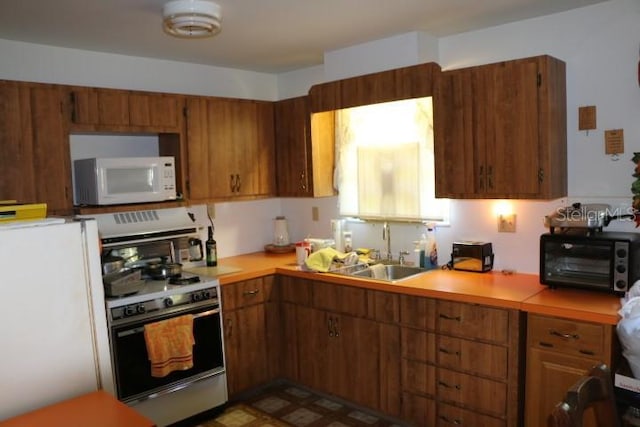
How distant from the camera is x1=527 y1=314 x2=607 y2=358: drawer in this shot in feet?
7.84

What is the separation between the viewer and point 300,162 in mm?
3988

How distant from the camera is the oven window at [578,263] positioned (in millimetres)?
2631

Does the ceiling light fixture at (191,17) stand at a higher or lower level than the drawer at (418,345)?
higher

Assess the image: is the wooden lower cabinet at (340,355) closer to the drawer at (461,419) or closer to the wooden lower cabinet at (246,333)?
the wooden lower cabinet at (246,333)

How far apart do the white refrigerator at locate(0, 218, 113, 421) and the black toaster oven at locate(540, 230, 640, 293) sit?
217 cm

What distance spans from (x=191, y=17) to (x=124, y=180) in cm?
120

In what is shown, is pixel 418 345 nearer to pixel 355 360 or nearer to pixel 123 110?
pixel 355 360

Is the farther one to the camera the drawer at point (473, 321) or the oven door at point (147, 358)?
the oven door at point (147, 358)

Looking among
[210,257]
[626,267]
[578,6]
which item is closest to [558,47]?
[578,6]

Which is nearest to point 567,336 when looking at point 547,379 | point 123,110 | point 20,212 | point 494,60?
point 547,379

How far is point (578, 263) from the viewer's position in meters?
2.74

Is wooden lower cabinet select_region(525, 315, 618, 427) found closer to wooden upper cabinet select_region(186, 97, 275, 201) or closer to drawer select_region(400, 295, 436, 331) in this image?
drawer select_region(400, 295, 436, 331)

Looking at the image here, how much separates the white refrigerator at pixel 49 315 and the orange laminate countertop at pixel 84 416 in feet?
0.32

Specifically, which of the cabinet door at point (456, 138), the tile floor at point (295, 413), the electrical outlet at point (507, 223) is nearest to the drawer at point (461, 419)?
the tile floor at point (295, 413)
